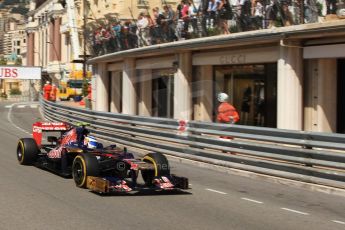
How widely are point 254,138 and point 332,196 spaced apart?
101 inches

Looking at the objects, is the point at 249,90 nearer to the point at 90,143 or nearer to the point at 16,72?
the point at 90,143

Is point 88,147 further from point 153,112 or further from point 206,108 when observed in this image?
point 153,112

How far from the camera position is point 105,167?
9727 millimetres

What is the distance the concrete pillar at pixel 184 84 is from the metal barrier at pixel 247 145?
12.0ft

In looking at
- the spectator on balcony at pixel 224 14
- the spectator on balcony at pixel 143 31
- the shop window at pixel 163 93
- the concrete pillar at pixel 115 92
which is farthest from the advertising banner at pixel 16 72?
the spectator on balcony at pixel 224 14

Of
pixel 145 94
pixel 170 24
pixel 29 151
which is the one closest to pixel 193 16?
pixel 170 24

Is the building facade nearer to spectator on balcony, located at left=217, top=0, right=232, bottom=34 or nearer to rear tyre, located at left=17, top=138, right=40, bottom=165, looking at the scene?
spectator on balcony, located at left=217, top=0, right=232, bottom=34

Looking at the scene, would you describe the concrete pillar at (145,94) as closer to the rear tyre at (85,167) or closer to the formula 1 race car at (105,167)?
the formula 1 race car at (105,167)

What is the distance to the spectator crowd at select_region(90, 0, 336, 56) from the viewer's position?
560 inches

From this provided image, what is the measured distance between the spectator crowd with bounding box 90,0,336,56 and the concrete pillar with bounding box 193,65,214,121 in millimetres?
1483

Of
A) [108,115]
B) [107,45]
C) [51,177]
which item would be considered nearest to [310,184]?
[51,177]

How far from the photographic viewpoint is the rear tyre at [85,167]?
948cm

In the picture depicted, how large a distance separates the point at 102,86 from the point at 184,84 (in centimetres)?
1118

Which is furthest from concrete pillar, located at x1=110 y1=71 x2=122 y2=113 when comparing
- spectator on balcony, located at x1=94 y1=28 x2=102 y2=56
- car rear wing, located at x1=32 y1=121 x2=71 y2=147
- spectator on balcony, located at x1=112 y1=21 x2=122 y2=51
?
car rear wing, located at x1=32 y1=121 x2=71 y2=147
